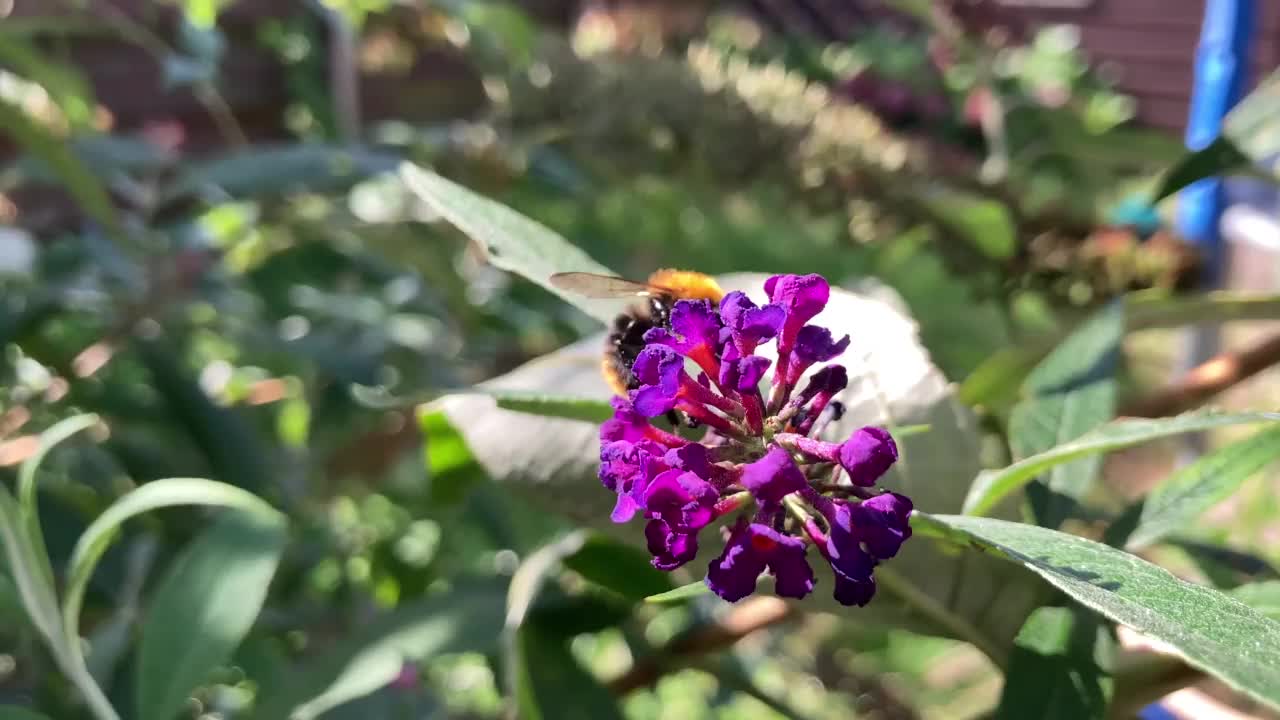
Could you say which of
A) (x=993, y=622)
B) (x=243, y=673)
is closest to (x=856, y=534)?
(x=993, y=622)

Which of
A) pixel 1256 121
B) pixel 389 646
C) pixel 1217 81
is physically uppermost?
pixel 1256 121

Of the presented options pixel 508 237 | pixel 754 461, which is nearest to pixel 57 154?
pixel 508 237

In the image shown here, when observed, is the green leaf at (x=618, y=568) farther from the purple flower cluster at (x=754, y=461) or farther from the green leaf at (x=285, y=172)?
the green leaf at (x=285, y=172)

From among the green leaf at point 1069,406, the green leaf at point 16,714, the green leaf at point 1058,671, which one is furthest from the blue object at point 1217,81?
the green leaf at point 16,714

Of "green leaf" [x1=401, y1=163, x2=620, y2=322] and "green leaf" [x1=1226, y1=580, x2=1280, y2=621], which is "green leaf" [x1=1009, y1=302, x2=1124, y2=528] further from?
"green leaf" [x1=401, y1=163, x2=620, y2=322]

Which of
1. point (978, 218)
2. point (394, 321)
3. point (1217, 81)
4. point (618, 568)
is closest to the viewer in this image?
point (618, 568)

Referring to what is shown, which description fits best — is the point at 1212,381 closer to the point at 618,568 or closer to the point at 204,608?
the point at 618,568

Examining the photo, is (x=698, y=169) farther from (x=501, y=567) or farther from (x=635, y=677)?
(x=635, y=677)

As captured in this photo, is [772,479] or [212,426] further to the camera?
[212,426]
